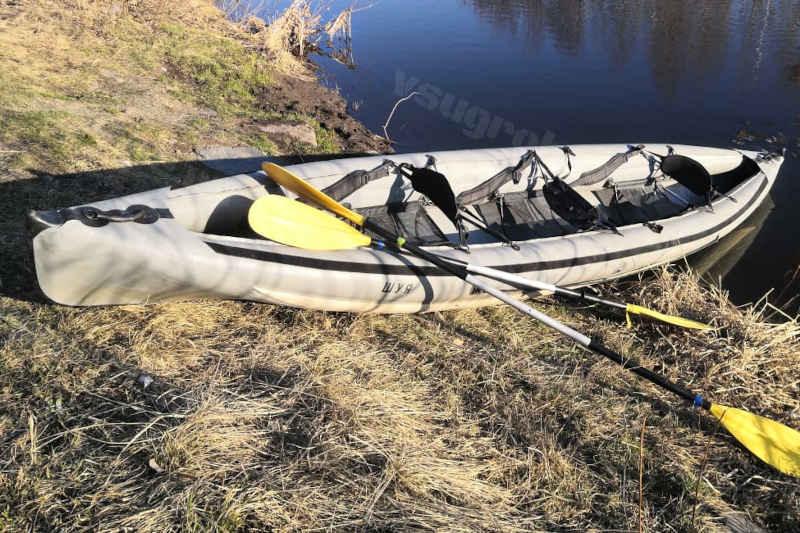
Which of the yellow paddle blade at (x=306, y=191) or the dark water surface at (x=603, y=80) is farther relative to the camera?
the dark water surface at (x=603, y=80)

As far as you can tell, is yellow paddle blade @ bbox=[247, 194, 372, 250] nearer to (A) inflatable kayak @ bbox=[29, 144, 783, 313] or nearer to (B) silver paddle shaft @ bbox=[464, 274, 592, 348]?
(A) inflatable kayak @ bbox=[29, 144, 783, 313]

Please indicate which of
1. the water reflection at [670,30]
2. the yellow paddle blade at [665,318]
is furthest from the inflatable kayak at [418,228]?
the water reflection at [670,30]

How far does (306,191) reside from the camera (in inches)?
143

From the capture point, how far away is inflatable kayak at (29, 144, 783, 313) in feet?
9.24

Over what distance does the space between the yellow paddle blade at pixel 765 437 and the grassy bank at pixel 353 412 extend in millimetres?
68

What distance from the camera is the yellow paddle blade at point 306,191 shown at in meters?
3.55

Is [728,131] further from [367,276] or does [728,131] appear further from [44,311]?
[44,311]

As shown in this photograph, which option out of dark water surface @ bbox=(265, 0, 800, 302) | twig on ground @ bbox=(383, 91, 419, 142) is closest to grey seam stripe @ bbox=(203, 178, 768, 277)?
dark water surface @ bbox=(265, 0, 800, 302)

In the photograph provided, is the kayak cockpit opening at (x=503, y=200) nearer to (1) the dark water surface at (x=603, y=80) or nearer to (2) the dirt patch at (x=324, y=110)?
(1) the dark water surface at (x=603, y=80)

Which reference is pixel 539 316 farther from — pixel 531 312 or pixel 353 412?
pixel 353 412

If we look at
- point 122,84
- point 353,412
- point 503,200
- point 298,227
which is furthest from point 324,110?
point 353,412

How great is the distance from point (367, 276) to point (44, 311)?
1.79 m

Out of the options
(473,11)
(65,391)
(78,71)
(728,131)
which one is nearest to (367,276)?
(65,391)

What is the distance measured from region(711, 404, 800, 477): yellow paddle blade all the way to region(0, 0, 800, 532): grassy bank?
7 centimetres
